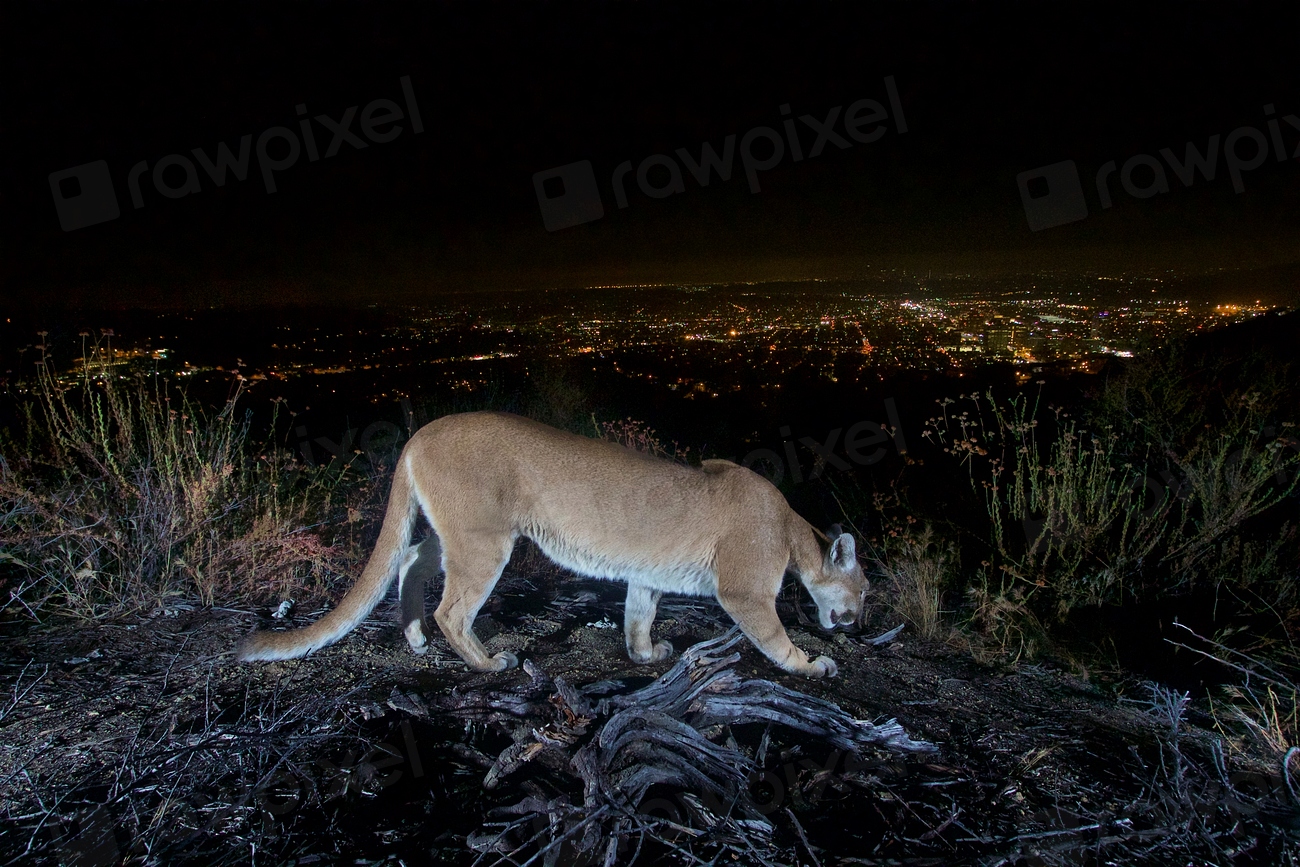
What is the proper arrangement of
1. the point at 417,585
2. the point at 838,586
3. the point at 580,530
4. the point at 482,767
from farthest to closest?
the point at 838,586
the point at 417,585
the point at 580,530
the point at 482,767

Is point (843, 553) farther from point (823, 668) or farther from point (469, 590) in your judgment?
point (469, 590)

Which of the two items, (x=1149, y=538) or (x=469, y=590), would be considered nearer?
(x=469, y=590)

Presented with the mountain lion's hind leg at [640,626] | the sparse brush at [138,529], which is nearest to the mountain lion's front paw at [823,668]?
the mountain lion's hind leg at [640,626]

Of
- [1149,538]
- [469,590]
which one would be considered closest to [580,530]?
[469,590]

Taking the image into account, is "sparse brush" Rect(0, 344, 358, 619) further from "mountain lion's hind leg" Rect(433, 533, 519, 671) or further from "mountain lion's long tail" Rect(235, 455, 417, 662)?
"mountain lion's hind leg" Rect(433, 533, 519, 671)

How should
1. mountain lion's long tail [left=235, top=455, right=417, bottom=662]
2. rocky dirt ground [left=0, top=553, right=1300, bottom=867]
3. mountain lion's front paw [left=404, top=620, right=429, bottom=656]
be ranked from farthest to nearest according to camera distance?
mountain lion's front paw [left=404, top=620, right=429, bottom=656] < mountain lion's long tail [left=235, top=455, right=417, bottom=662] < rocky dirt ground [left=0, top=553, right=1300, bottom=867]

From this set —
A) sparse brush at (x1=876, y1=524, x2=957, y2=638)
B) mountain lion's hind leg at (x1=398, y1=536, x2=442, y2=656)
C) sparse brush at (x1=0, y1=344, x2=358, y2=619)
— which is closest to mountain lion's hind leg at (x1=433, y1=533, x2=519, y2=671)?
mountain lion's hind leg at (x1=398, y1=536, x2=442, y2=656)
